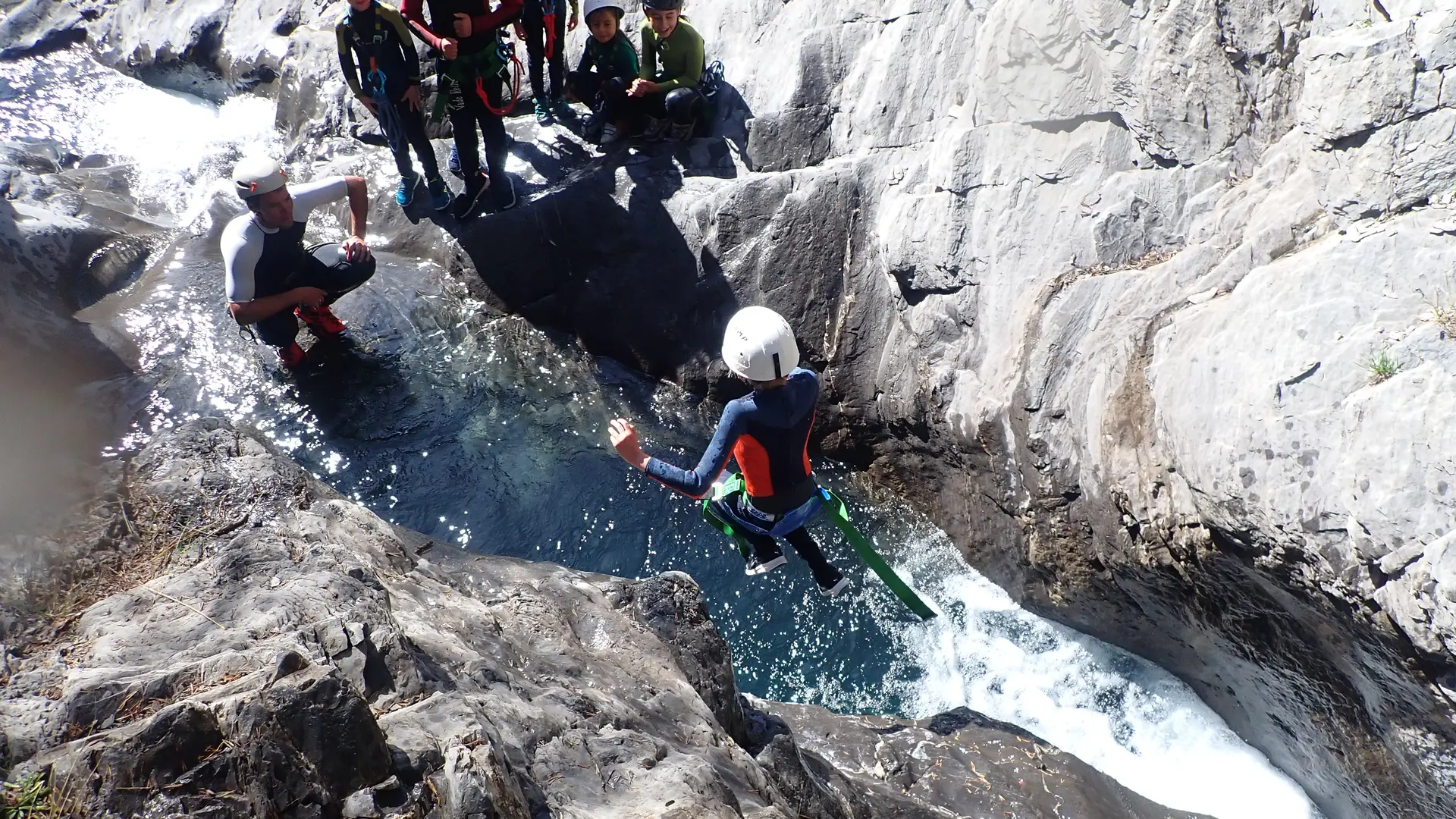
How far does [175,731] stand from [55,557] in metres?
1.98

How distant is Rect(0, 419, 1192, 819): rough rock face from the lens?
2199 mm

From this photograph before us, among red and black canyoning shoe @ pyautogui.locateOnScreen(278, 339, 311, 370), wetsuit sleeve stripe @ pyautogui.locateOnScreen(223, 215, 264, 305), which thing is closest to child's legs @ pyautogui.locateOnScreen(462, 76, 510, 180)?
wetsuit sleeve stripe @ pyautogui.locateOnScreen(223, 215, 264, 305)

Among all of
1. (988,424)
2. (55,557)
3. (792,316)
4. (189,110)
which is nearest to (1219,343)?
(988,424)

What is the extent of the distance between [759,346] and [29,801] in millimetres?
2945

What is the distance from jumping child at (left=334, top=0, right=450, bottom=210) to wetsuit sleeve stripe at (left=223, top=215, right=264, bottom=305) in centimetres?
161

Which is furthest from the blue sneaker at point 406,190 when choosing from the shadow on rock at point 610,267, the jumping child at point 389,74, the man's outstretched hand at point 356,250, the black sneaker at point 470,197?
the man's outstretched hand at point 356,250

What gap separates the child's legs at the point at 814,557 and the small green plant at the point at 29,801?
3554mm

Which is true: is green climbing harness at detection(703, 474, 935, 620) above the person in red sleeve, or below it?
below

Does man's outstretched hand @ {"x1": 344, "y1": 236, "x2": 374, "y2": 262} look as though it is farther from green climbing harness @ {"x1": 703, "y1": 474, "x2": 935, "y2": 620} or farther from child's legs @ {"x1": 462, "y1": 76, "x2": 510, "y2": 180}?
green climbing harness @ {"x1": 703, "y1": 474, "x2": 935, "y2": 620}

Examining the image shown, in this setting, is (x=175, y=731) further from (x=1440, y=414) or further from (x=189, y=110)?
(x=189, y=110)

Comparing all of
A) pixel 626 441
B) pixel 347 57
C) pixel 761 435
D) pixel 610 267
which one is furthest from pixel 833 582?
pixel 347 57

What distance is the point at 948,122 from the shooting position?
6.16 meters

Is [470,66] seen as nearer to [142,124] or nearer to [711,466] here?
[711,466]

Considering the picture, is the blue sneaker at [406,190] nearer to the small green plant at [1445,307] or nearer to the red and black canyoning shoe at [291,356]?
the red and black canyoning shoe at [291,356]
